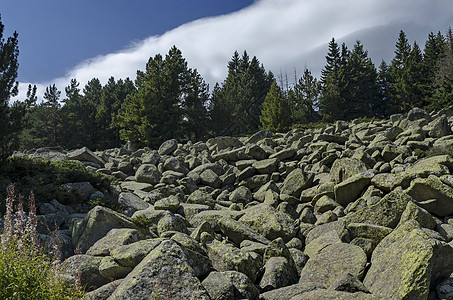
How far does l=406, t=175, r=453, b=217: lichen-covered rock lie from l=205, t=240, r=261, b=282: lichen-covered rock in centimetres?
639

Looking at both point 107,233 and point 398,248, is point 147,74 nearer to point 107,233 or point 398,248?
point 107,233

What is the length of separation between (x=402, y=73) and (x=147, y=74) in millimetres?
46573

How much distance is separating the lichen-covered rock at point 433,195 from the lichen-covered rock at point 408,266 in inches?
170

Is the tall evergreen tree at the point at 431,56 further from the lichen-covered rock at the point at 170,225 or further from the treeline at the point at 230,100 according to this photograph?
the lichen-covered rock at the point at 170,225

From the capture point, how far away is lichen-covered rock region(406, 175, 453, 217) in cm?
1016

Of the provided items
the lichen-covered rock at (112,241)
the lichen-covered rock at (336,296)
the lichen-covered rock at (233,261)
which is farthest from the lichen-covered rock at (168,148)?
the lichen-covered rock at (336,296)

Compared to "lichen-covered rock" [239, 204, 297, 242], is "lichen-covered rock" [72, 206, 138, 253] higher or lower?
higher

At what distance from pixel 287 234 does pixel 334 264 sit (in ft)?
8.51

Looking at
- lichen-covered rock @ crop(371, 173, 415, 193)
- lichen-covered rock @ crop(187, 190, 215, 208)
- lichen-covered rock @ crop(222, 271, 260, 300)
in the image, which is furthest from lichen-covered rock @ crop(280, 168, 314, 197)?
lichen-covered rock @ crop(222, 271, 260, 300)

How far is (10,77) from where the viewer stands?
50.6 ft

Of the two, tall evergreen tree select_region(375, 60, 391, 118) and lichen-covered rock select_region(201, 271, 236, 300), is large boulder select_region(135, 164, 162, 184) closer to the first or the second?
lichen-covered rock select_region(201, 271, 236, 300)

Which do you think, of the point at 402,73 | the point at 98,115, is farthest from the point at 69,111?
the point at 402,73

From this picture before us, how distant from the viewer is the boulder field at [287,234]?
223 inches

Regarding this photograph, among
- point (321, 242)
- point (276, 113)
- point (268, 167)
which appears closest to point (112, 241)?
point (321, 242)
